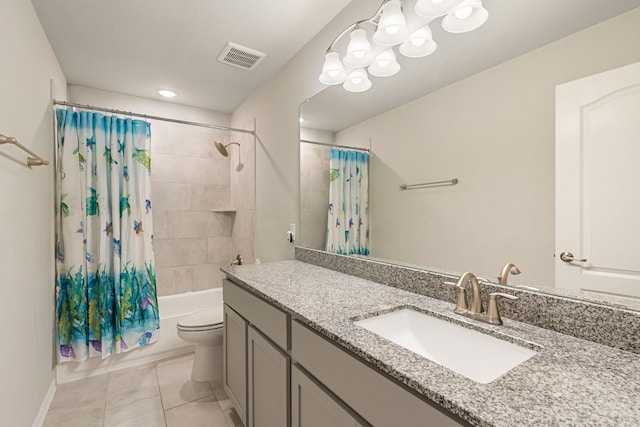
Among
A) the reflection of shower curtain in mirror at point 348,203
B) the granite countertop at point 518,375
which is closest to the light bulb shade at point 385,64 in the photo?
the reflection of shower curtain in mirror at point 348,203

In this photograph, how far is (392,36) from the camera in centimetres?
138

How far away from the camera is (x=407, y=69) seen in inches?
55.7

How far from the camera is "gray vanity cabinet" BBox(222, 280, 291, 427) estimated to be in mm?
1155

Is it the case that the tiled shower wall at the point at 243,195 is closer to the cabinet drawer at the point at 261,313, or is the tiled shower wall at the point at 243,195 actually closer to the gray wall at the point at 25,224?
the cabinet drawer at the point at 261,313

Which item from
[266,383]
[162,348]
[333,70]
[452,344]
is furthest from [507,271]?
[162,348]

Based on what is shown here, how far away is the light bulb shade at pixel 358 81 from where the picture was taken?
64.6 inches

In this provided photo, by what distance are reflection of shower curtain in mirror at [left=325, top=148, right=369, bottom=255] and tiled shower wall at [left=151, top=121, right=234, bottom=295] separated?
1944 millimetres

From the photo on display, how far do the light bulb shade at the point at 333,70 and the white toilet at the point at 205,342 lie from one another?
5.96 ft

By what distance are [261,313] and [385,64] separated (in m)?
1.34

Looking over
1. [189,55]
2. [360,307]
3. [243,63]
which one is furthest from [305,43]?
[360,307]

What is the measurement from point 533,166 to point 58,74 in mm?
3161

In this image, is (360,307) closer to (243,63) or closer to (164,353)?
(243,63)

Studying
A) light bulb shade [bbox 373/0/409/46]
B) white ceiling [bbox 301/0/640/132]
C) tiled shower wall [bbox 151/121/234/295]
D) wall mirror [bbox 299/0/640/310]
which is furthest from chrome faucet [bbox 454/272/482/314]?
tiled shower wall [bbox 151/121/234/295]

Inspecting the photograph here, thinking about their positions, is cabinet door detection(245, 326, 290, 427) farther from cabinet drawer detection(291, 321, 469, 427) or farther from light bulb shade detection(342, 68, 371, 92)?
light bulb shade detection(342, 68, 371, 92)
